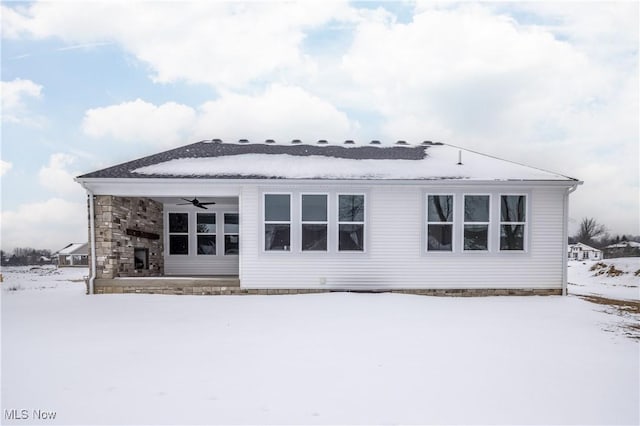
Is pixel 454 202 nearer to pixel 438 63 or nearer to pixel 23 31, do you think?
pixel 438 63

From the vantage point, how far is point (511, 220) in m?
8.55

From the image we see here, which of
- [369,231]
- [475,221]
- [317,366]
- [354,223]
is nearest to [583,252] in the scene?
[475,221]

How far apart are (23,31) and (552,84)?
20015mm

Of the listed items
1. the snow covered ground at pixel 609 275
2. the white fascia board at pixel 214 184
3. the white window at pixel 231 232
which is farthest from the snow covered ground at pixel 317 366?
the snow covered ground at pixel 609 275

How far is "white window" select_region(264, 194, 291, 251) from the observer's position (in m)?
8.50

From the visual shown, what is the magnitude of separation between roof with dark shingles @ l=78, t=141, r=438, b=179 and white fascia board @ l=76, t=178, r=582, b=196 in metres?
0.72

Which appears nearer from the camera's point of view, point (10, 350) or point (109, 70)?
point (10, 350)

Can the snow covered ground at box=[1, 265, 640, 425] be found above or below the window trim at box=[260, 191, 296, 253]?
below

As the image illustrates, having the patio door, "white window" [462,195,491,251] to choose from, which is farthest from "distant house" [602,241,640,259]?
the patio door

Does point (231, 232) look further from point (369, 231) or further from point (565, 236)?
point (565, 236)

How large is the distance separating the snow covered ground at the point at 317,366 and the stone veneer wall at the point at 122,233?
2.00 m

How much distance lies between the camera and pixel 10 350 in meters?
4.27

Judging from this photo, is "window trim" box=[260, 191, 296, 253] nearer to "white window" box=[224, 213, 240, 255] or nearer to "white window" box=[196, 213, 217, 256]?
"white window" box=[224, 213, 240, 255]

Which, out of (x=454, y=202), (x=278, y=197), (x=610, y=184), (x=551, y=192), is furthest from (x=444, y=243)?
(x=610, y=184)
